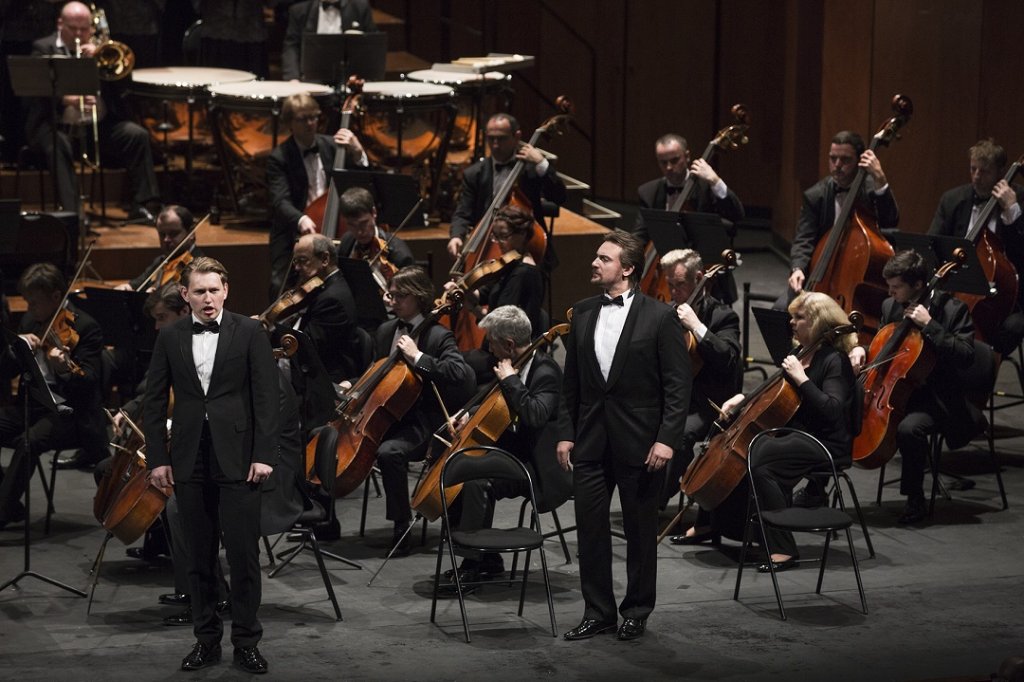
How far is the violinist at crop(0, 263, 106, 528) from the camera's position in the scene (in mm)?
7051

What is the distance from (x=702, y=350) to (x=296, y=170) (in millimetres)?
3039

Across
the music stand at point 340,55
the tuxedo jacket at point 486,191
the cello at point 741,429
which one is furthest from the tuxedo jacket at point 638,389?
the music stand at point 340,55

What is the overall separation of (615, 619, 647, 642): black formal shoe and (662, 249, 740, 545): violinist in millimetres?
1100

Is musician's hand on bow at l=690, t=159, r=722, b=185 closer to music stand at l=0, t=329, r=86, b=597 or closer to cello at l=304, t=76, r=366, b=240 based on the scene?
cello at l=304, t=76, r=366, b=240

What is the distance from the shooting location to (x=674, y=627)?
19.2ft

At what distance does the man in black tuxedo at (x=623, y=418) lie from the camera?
561 centimetres

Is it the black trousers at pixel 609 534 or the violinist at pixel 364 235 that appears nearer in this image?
the black trousers at pixel 609 534

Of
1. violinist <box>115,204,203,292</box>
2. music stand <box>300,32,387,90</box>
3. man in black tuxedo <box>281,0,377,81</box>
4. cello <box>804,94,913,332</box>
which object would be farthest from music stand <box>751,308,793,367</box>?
man in black tuxedo <box>281,0,377,81</box>

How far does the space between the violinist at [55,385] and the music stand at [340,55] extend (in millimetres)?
2930

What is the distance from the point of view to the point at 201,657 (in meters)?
5.41

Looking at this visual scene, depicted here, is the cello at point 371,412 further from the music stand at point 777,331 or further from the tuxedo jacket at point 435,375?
the music stand at point 777,331

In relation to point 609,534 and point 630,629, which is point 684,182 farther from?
point 630,629

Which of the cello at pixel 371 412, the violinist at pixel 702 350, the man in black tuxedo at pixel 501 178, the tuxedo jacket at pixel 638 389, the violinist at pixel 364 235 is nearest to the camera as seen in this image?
the tuxedo jacket at pixel 638 389

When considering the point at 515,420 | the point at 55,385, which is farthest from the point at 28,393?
the point at 515,420
